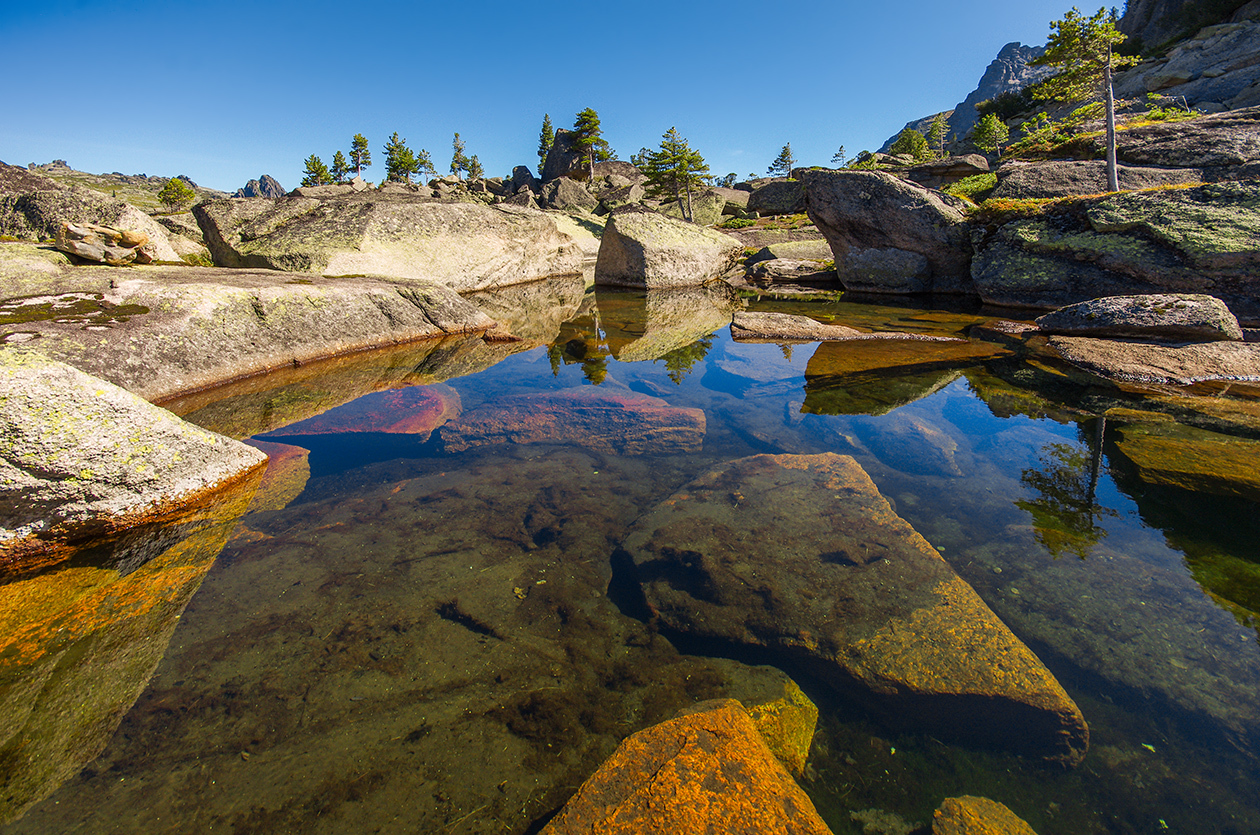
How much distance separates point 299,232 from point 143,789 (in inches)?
527

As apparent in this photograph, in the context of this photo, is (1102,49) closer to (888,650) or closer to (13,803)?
(888,650)

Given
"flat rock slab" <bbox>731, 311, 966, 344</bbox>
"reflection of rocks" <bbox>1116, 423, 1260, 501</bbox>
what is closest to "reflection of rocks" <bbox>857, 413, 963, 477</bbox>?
"reflection of rocks" <bbox>1116, 423, 1260, 501</bbox>

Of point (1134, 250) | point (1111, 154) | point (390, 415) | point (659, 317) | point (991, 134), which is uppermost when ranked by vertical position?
point (991, 134)

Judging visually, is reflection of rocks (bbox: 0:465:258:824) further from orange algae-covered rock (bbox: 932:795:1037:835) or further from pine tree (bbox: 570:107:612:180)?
pine tree (bbox: 570:107:612:180)

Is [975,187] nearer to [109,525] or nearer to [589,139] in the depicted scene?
[109,525]

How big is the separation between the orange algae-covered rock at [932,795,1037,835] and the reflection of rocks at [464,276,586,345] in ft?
28.5

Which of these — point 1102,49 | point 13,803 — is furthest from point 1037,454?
point 1102,49

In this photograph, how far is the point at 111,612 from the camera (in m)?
2.63

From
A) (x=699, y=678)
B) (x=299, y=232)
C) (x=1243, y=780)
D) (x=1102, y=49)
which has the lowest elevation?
(x=1243, y=780)

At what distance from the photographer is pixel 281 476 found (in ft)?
13.6

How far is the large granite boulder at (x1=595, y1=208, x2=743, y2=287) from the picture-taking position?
56.1 ft

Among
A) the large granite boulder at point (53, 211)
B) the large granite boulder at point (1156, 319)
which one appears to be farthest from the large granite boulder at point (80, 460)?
the large granite boulder at point (1156, 319)

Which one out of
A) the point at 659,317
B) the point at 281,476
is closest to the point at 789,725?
the point at 281,476

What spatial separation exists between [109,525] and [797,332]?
932 cm
